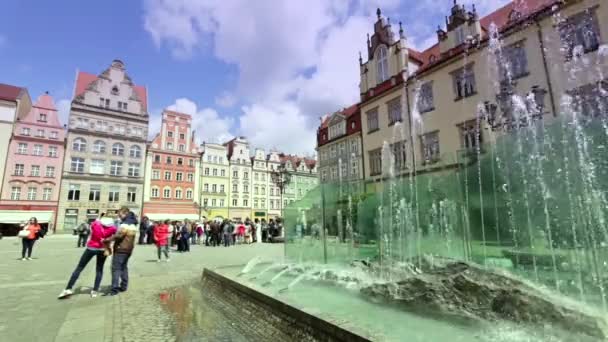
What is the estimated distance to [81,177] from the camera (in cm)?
4250

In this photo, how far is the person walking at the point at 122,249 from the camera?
6.64m

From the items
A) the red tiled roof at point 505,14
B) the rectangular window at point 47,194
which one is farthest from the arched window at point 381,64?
the rectangular window at point 47,194

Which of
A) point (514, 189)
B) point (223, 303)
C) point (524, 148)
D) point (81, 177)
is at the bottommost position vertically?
point (223, 303)

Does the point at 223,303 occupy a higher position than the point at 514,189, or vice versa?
the point at 514,189

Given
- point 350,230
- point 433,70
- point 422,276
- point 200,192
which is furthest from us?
point 200,192

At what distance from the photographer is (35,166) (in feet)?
136

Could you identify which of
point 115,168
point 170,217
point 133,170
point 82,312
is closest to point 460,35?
point 82,312

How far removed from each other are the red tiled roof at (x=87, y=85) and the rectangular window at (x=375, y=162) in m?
38.4

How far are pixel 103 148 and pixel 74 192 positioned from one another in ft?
23.0

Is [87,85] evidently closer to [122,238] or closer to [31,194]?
[31,194]

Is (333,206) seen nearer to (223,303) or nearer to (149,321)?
(223,303)

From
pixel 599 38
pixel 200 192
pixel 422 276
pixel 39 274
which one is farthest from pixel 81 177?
pixel 599 38

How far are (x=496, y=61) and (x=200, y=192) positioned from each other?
4602cm

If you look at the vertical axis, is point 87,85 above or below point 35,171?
above
